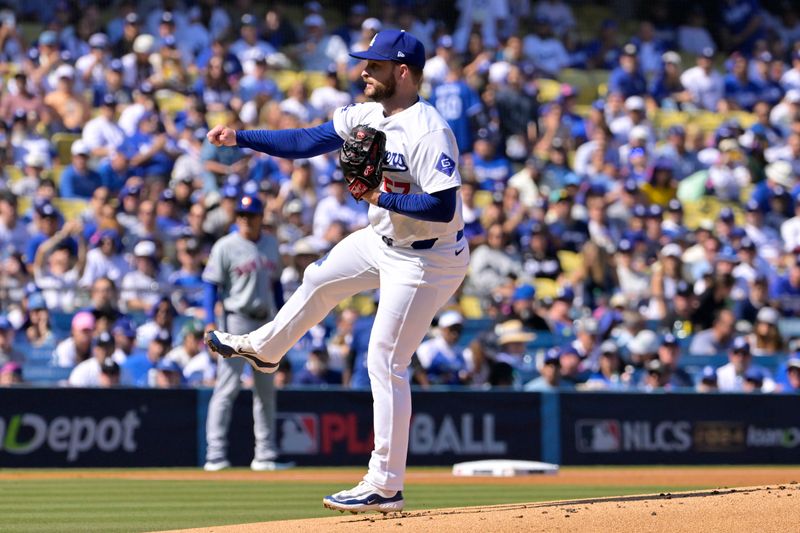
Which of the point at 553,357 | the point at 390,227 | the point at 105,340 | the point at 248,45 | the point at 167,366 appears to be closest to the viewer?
the point at 390,227

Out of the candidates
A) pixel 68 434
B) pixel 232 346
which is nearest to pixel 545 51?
pixel 68 434

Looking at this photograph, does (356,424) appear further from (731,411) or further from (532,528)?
Result: (532,528)

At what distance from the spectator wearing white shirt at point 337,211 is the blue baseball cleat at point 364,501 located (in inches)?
347

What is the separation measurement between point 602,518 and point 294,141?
92.0 inches

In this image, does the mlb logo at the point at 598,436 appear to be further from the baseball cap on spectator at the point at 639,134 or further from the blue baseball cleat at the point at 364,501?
the blue baseball cleat at the point at 364,501

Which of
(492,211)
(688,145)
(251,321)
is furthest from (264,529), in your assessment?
(688,145)

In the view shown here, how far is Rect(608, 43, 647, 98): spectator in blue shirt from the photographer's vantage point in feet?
66.7

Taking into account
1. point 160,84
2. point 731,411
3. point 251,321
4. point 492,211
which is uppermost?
point 160,84

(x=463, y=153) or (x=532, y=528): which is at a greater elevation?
(x=463, y=153)

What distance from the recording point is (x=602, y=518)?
6.14 m

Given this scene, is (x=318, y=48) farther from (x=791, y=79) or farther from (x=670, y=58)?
(x=791, y=79)

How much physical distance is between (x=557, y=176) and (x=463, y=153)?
4.03ft

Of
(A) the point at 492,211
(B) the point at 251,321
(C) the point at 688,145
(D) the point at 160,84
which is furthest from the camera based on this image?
(C) the point at 688,145

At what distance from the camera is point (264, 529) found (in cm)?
619
